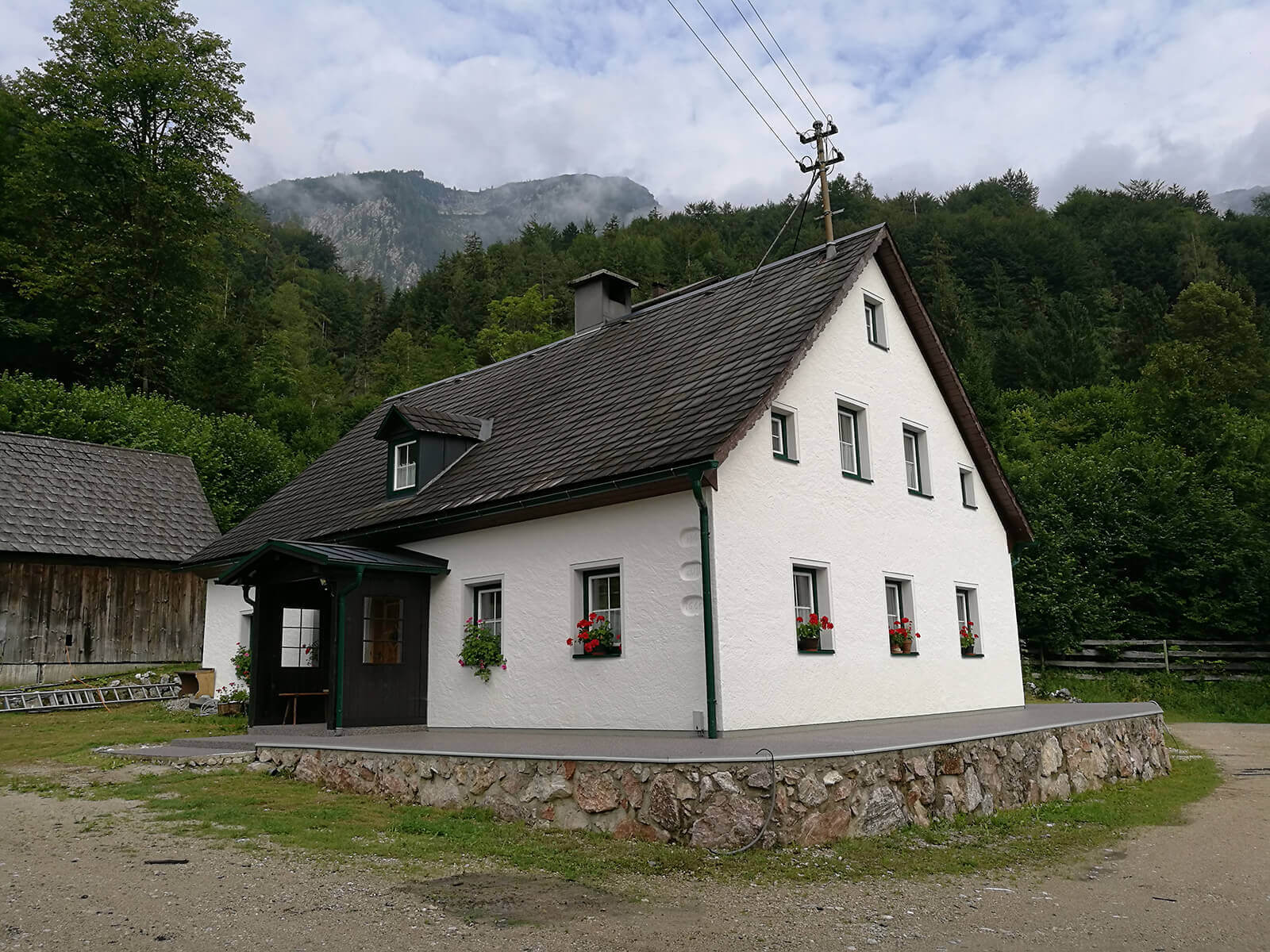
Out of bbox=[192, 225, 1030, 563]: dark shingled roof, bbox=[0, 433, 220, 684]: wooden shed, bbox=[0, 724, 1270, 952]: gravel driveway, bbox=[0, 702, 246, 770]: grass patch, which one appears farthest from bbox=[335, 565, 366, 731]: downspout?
bbox=[0, 433, 220, 684]: wooden shed

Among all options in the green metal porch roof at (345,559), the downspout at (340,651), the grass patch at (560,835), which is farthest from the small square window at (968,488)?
the downspout at (340,651)

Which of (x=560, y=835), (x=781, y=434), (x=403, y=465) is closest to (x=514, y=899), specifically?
(x=560, y=835)

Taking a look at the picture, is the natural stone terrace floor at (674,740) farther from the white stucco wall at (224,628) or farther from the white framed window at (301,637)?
the white stucco wall at (224,628)

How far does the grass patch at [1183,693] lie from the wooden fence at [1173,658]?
0.36m

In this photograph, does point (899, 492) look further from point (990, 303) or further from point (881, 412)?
point (990, 303)

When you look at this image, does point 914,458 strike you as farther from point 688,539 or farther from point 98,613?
point 98,613

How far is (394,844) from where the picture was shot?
7.85m

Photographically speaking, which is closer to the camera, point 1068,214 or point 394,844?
point 394,844

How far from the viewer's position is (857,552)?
13.1 m

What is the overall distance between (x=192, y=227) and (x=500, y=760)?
33.1m

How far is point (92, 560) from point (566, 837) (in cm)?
1877

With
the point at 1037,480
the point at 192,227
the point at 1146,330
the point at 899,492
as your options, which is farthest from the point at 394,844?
the point at 1146,330

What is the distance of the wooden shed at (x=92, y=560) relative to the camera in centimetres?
2158

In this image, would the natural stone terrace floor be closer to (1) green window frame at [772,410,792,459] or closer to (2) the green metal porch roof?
(2) the green metal porch roof
